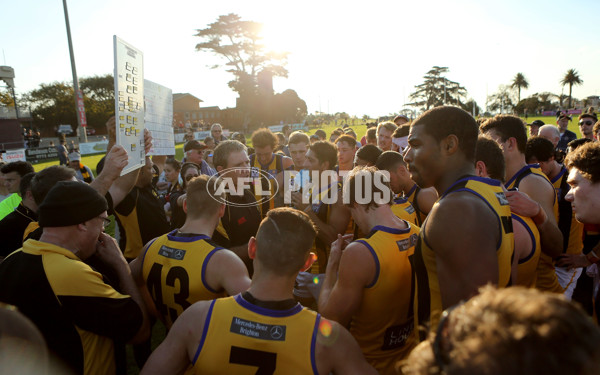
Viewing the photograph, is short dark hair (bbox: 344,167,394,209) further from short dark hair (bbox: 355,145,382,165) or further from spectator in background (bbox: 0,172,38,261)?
spectator in background (bbox: 0,172,38,261)

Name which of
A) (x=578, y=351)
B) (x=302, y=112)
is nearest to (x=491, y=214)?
(x=578, y=351)

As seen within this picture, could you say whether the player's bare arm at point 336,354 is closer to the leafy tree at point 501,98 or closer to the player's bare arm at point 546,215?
the player's bare arm at point 546,215

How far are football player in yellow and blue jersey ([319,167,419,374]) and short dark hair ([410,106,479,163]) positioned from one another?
2.14 ft

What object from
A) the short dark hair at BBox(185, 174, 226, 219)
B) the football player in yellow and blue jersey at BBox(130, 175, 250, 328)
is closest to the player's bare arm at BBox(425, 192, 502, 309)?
the football player in yellow and blue jersey at BBox(130, 175, 250, 328)

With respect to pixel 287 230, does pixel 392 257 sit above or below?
below

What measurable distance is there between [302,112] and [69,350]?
56.9 meters

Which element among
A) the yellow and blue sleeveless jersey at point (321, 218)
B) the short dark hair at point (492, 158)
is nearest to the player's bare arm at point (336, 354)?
the short dark hair at point (492, 158)

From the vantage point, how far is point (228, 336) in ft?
5.51

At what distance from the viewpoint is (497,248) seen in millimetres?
1854

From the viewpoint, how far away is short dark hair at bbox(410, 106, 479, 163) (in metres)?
2.12

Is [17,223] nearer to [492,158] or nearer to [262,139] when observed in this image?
[262,139]

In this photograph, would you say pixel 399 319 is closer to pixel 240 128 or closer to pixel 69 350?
pixel 69 350

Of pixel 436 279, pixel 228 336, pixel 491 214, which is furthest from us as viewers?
pixel 436 279

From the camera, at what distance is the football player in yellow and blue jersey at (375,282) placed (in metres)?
2.27
